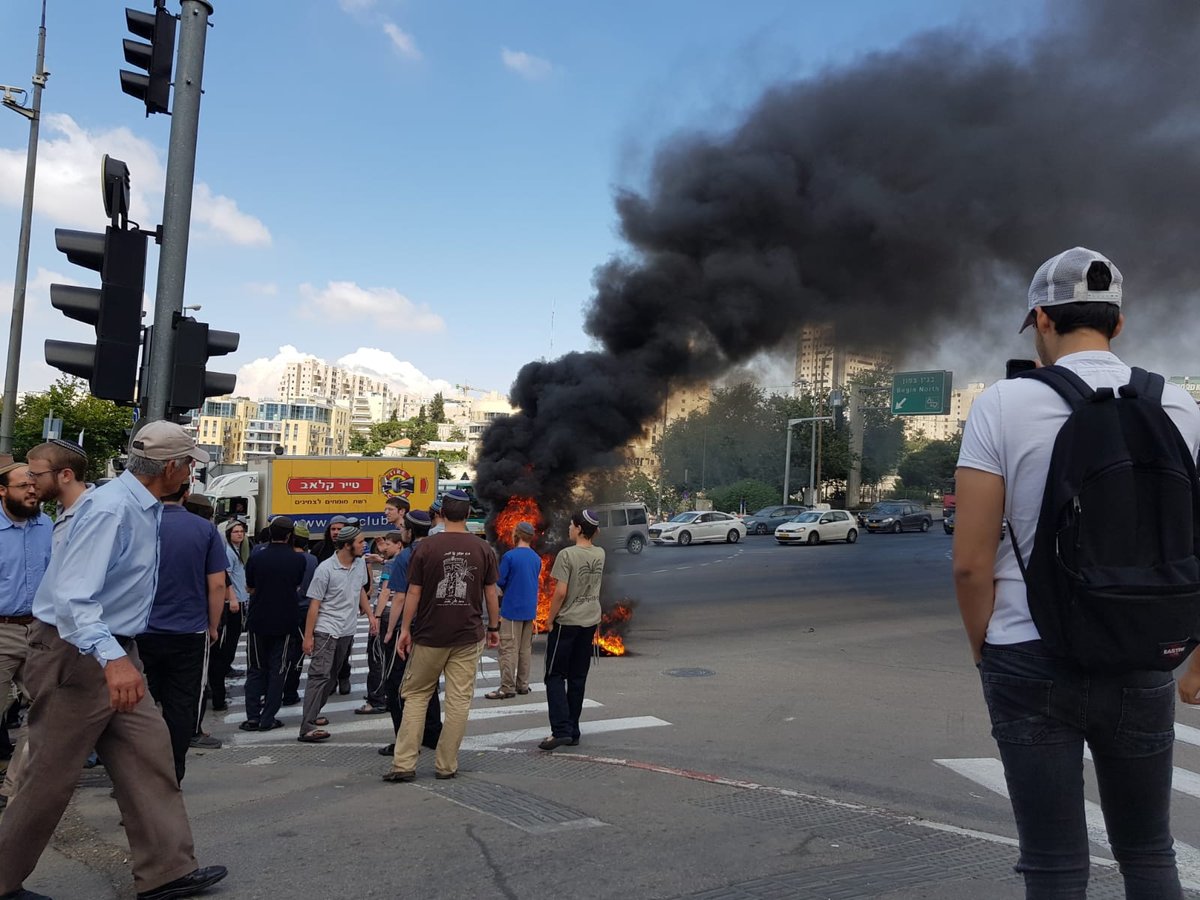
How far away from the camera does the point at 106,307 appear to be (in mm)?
6547

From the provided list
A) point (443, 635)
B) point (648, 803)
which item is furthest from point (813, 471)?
point (648, 803)

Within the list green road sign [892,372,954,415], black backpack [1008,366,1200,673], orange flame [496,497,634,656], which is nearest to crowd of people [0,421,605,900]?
orange flame [496,497,634,656]

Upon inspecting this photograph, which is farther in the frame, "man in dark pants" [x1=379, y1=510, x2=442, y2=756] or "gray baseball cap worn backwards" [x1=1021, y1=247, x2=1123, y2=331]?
"man in dark pants" [x1=379, y1=510, x2=442, y2=756]

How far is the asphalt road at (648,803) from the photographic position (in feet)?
12.0

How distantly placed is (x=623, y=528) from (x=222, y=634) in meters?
18.8

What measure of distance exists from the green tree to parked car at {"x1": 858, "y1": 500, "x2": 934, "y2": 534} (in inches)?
1286

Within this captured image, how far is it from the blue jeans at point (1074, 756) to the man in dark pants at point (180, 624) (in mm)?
3683

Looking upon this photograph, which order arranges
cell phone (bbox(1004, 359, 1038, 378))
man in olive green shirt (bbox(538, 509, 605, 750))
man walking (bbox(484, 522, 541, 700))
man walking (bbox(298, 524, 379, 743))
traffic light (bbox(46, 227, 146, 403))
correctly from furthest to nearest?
man walking (bbox(484, 522, 541, 700)), man walking (bbox(298, 524, 379, 743)), traffic light (bbox(46, 227, 146, 403)), man in olive green shirt (bbox(538, 509, 605, 750)), cell phone (bbox(1004, 359, 1038, 378))

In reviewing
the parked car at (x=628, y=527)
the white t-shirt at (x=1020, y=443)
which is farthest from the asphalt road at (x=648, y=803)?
the parked car at (x=628, y=527)

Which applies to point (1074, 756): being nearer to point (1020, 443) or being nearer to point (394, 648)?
point (1020, 443)

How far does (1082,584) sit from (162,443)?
10.7 feet

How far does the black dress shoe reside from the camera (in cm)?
329

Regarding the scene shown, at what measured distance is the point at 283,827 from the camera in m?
4.32

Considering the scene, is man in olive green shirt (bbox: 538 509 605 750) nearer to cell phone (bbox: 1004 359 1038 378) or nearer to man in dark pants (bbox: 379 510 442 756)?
man in dark pants (bbox: 379 510 442 756)
